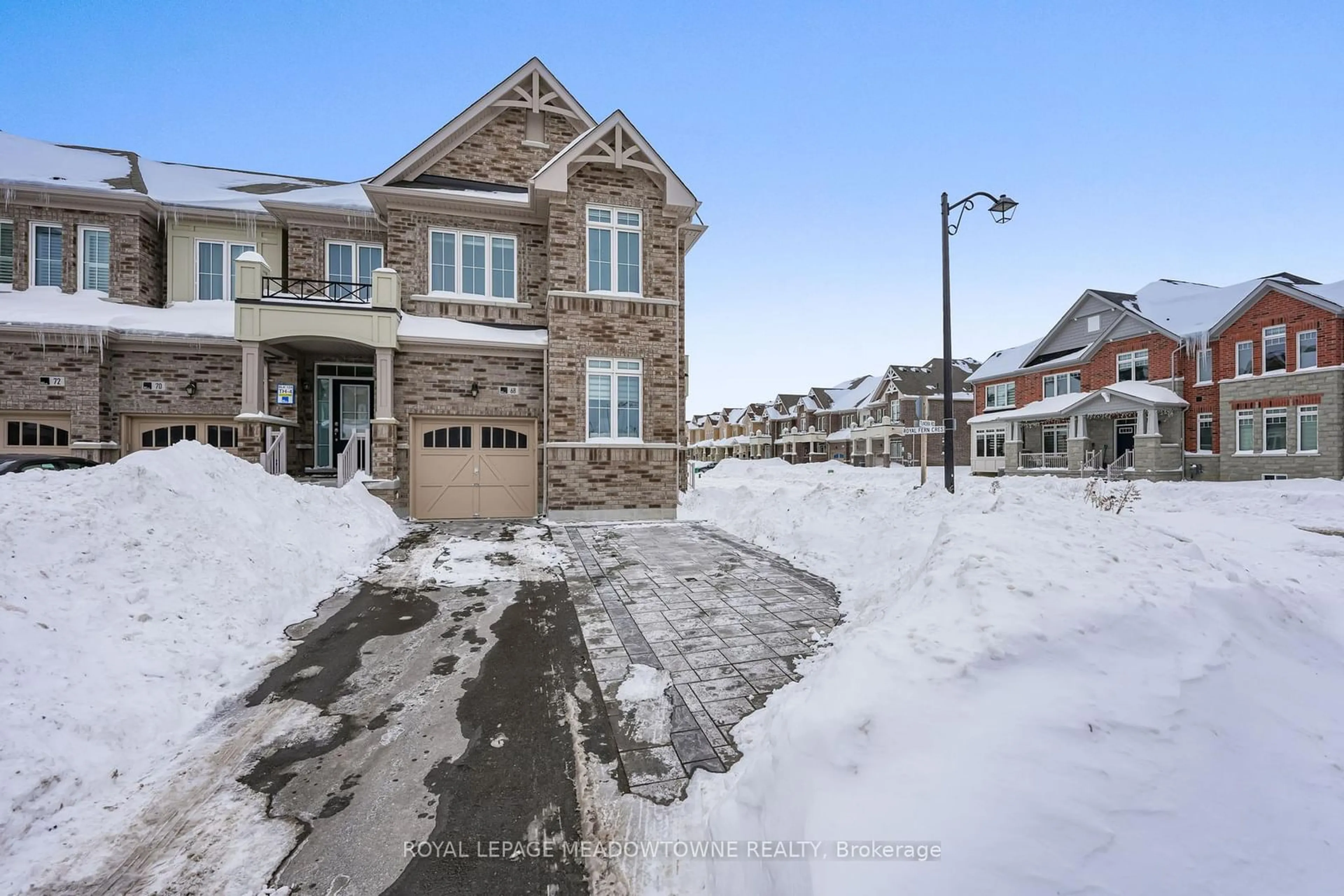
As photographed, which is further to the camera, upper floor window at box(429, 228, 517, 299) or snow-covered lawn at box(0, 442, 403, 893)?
upper floor window at box(429, 228, 517, 299)

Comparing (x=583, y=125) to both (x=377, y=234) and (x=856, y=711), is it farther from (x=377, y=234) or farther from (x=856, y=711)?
(x=856, y=711)

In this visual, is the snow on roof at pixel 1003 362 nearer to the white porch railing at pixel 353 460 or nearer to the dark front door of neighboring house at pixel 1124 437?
the dark front door of neighboring house at pixel 1124 437

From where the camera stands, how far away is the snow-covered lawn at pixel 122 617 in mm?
2955

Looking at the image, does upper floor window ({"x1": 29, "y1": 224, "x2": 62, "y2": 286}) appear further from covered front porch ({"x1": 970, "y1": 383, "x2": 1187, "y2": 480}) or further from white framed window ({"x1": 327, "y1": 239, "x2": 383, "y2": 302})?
covered front porch ({"x1": 970, "y1": 383, "x2": 1187, "y2": 480})

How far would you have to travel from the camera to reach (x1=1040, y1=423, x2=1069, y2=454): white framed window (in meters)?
30.1

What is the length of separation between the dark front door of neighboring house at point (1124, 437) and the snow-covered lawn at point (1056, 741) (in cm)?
2945

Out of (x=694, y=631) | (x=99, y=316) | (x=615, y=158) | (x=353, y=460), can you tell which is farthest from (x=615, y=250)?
(x=99, y=316)

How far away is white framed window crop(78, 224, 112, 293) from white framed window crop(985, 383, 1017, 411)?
134ft

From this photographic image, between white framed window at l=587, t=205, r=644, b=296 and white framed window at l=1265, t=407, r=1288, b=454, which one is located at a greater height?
white framed window at l=587, t=205, r=644, b=296

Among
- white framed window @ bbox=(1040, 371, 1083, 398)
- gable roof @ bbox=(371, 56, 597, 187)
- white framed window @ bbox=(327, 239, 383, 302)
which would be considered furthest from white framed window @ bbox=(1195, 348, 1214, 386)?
white framed window @ bbox=(327, 239, 383, 302)

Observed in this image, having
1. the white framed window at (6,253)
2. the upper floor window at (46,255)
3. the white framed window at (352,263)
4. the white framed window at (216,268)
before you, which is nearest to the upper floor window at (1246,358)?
the white framed window at (352,263)

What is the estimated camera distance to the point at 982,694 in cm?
287

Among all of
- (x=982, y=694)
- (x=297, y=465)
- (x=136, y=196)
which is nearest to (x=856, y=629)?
(x=982, y=694)

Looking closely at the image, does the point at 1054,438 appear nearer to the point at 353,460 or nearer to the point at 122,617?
the point at 353,460
